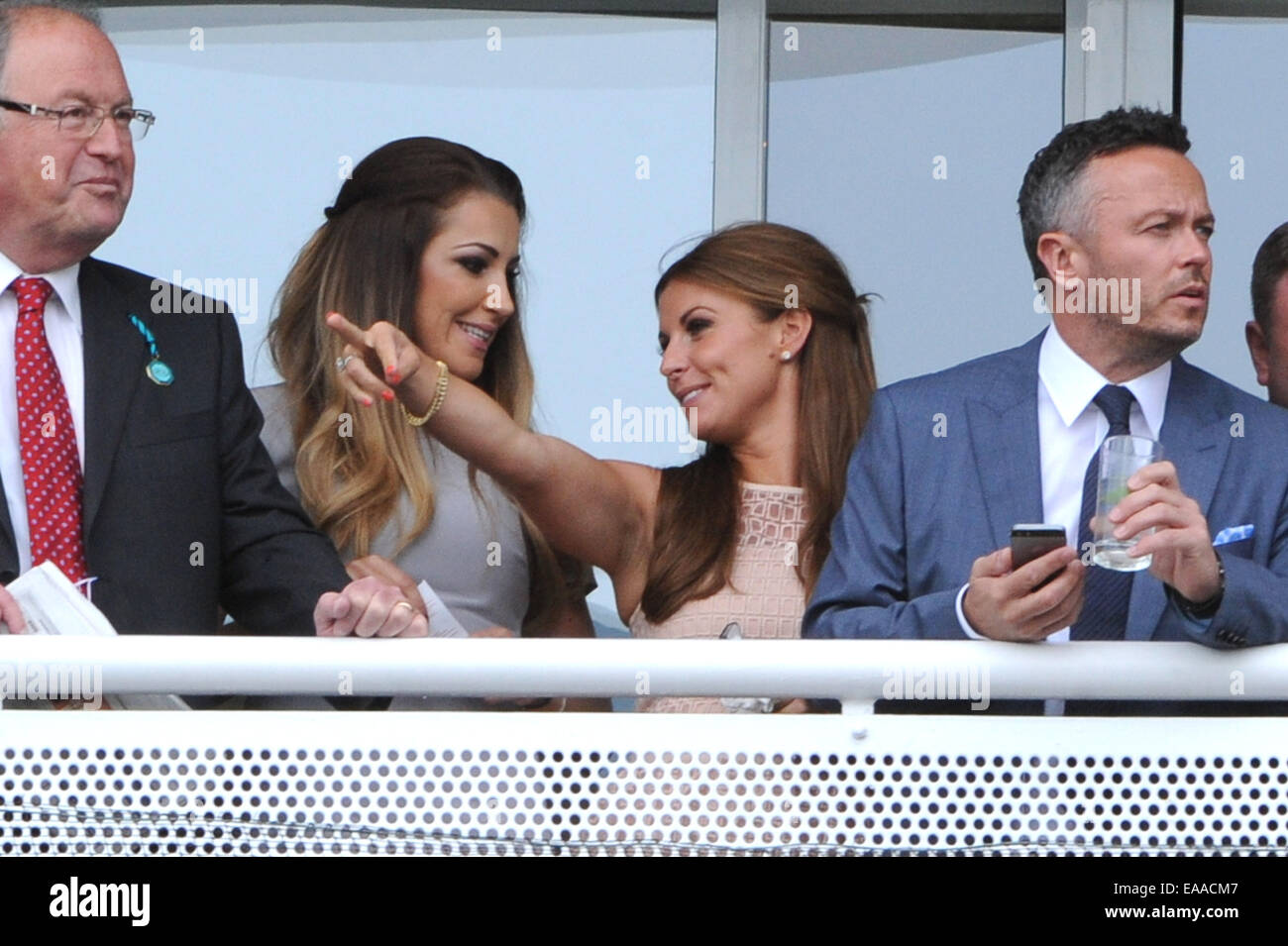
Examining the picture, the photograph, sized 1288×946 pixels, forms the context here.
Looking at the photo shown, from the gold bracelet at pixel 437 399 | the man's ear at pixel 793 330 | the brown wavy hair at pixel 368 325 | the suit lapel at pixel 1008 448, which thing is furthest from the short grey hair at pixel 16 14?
the suit lapel at pixel 1008 448

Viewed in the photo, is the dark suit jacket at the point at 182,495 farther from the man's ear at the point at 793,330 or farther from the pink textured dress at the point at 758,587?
the man's ear at the point at 793,330

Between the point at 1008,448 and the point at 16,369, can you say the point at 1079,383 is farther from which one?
the point at 16,369

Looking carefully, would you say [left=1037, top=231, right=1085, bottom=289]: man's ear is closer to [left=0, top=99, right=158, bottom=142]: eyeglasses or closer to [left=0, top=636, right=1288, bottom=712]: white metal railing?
[left=0, top=636, right=1288, bottom=712]: white metal railing

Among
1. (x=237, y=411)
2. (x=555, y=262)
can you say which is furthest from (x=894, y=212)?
(x=237, y=411)


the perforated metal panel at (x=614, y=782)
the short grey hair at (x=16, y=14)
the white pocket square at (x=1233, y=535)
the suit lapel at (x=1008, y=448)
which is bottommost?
the perforated metal panel at (x=614, y=782)

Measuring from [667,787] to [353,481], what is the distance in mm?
1152

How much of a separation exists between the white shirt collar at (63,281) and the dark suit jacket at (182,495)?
0.05 ft

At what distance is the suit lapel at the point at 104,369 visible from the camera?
3.06 metres

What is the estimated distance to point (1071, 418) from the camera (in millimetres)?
3059

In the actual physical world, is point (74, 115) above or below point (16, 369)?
above

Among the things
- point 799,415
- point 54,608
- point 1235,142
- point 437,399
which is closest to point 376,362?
point 437,399

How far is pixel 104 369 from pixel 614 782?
1.23m
